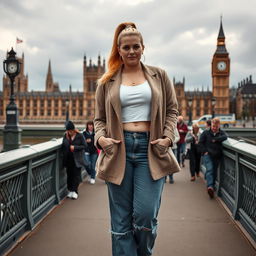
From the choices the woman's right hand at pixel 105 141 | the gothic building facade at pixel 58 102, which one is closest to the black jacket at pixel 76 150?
the woman's right hand at pixel 105 141

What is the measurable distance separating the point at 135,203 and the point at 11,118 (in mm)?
9266

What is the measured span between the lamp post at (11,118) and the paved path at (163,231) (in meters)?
6.04

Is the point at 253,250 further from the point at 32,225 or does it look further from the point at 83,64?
the point at 83,64

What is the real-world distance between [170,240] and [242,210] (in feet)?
3.43

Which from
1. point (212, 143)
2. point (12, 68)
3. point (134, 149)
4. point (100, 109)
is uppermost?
point (12, 68)

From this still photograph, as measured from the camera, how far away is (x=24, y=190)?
3.24 meters

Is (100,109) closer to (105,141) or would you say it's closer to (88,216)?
(105,141)

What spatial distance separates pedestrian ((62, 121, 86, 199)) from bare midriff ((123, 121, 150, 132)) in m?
2.95

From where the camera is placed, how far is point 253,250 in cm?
282

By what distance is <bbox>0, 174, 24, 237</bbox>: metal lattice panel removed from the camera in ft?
8.93

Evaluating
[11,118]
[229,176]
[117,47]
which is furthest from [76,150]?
[11,118]

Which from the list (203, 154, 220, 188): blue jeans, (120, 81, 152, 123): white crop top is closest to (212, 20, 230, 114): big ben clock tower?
(203, 154, 220, 188): blue jeans

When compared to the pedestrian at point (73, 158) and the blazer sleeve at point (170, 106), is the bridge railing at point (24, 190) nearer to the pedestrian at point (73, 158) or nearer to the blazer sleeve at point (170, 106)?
the pedestrian at point (73, 158)

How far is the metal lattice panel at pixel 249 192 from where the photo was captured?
3.20m
